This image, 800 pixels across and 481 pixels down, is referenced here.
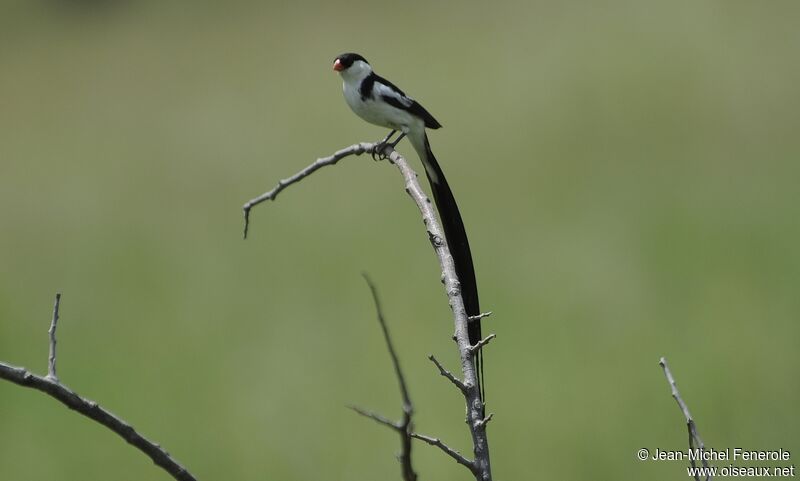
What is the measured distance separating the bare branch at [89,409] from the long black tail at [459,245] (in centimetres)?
35

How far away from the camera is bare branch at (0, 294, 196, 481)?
1.78 feet

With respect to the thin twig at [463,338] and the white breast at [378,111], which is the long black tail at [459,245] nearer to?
the thin twig at [463,338]

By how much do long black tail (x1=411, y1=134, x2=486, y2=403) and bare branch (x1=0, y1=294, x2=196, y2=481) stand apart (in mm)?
353

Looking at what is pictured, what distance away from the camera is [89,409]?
556mm

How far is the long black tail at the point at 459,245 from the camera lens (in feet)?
3.12

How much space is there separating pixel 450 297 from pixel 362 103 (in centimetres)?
91

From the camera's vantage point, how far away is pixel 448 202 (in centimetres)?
117

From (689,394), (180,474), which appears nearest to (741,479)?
(689,394)

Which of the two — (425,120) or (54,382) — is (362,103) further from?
(54,382)

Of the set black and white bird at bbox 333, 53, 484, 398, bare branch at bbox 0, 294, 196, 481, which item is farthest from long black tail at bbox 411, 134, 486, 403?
bare branch at bbox 0, 294, 196, 481

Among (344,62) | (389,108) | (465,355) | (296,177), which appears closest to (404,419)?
(465,355)

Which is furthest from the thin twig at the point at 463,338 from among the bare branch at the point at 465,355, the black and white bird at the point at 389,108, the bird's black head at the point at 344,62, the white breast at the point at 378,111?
the bird's black head at the point at 344,62

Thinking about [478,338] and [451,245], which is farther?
[451,245]

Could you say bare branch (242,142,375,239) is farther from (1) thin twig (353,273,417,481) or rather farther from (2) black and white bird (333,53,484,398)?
(1) thin twig (353,273,417,481)
